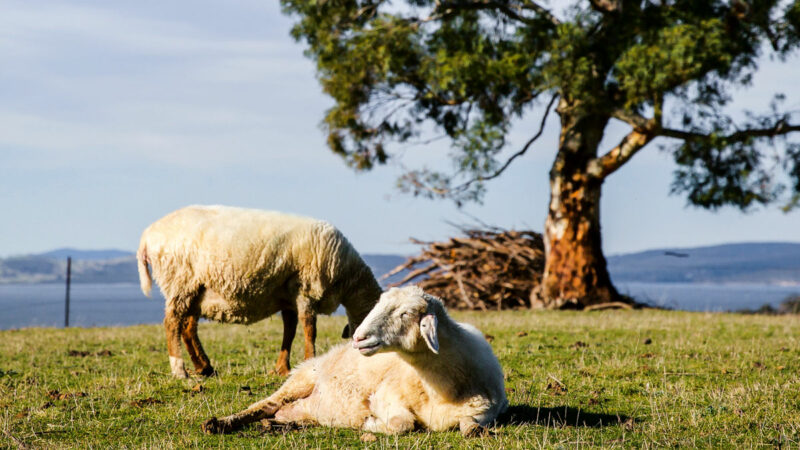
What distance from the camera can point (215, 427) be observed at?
541cm

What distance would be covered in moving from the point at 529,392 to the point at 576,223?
13064mm

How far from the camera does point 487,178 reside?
67.2 feet

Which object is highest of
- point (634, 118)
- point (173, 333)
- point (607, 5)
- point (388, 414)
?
point (607, 5)

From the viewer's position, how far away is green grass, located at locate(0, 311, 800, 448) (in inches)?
209

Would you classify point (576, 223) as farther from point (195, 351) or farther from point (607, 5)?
point (195, 351)

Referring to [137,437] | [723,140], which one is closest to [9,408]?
[137,437]

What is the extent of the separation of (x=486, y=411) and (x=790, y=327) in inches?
406

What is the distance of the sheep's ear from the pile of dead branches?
15.1m

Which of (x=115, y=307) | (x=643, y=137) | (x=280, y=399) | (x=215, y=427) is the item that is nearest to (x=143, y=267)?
(x=280, y=399)

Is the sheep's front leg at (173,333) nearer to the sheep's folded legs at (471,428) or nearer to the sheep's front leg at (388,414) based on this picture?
the sheep's front leg at (388,414)

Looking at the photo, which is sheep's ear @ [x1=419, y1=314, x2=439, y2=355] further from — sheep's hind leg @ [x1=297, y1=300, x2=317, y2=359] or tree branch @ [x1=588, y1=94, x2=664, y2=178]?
tree branch @ [x1=588, y1=94, x2=664, y2=178]

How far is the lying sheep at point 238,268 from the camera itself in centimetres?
841

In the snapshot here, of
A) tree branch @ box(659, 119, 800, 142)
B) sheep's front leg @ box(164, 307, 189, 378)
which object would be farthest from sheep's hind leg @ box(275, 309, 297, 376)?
tree branch @ box(659, 119, 800, 142)

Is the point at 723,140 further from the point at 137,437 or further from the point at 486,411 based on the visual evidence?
the point at 137,437
